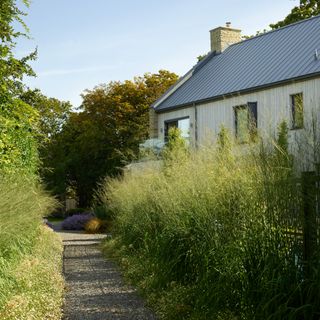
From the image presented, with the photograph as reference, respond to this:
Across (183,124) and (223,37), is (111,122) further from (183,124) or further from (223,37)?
(183,124)

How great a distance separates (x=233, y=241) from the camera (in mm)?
5434

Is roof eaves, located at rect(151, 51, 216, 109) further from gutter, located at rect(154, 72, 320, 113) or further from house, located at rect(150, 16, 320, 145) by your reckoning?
gutter, located at rect(154, 72, 320, 113)

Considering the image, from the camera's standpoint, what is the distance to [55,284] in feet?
26.5

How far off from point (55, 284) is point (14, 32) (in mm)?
3684

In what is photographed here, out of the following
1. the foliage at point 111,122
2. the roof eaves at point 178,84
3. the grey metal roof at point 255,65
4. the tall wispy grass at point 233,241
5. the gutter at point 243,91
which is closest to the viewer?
the tall wispy grass at point 233,241

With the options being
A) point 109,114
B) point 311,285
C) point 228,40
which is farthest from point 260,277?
point 109,114

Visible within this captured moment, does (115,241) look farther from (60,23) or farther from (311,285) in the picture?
(311,285)

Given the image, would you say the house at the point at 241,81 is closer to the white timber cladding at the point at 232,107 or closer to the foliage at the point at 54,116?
the white timber cladding at the point at 232,107

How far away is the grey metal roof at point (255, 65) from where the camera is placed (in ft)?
56.3

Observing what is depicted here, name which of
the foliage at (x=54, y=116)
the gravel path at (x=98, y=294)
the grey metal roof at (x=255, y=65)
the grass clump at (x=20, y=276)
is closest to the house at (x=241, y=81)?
the grey metal roof at (x=255, y=65)

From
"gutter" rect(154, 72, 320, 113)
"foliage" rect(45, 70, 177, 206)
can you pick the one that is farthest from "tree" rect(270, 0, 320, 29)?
"foliage" rect(45, 70, 177, 206)

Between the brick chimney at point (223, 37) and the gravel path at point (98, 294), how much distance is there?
13.7 meters

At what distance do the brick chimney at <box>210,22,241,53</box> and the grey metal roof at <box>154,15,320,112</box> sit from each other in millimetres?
405

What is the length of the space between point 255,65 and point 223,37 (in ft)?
15.0
